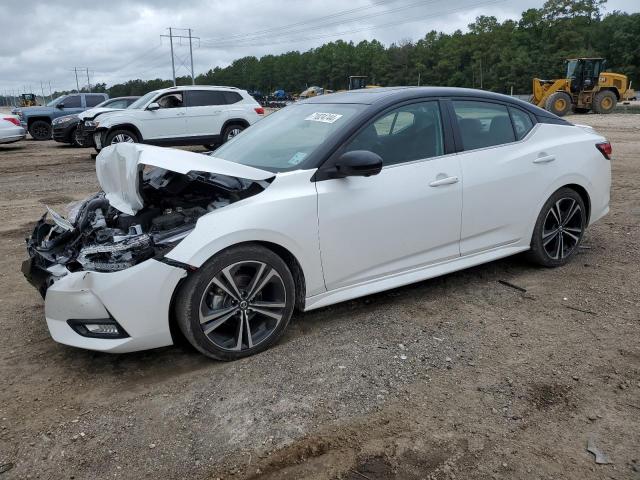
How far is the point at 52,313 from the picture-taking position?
326cm

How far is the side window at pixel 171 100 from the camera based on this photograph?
45.9ft

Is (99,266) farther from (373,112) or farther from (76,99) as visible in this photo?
(76,99)

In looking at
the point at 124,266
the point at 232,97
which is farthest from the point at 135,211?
the point at 232,97

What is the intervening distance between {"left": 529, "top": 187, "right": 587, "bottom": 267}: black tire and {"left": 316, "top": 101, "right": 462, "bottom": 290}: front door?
1.02 m

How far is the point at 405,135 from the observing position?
4.02 meters

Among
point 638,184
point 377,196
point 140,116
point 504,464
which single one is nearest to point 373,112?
point 377,196

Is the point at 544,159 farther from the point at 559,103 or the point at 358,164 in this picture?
the point at 559,103

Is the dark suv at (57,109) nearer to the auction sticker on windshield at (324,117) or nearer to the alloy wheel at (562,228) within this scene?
the auction sticker on windshield at (324,117)

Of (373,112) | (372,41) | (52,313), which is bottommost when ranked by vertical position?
(52,313)

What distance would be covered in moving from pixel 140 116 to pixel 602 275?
11.8m

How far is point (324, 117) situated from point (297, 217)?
100cm

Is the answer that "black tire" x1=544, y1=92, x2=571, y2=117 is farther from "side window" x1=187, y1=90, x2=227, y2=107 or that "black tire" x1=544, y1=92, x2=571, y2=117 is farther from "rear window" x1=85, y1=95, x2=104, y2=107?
"rear window" x1=85, y1=95, x2=104, y2=107

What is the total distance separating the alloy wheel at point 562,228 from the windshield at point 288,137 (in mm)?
2124

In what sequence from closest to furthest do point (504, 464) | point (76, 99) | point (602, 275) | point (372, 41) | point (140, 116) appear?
point (504, 464)
point (602, 275)
point (140, 116)
point (76, 99)
point (372, 41)
